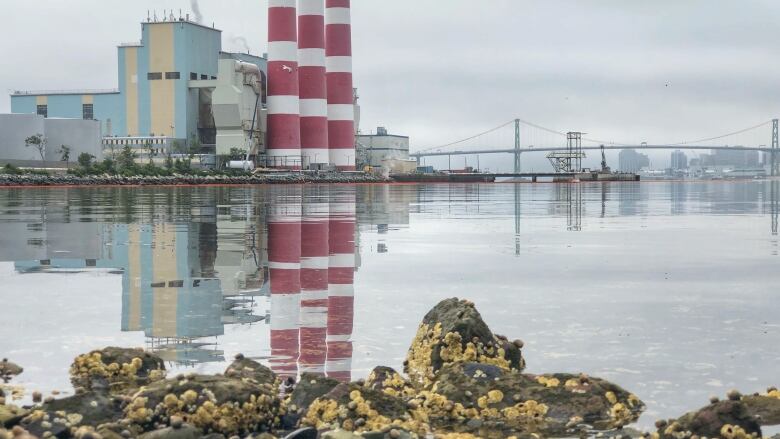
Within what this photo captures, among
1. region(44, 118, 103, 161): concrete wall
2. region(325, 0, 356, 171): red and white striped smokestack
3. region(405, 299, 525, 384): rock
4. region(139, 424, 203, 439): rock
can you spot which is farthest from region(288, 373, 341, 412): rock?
region(44, 118, 103, 161): concrete wall

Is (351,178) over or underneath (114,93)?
underneath

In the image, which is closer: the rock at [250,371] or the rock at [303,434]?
the rock at [303,434]

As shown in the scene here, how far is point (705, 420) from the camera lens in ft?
15.4

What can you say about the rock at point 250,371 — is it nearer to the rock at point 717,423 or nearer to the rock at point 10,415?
the rock at point 10,415

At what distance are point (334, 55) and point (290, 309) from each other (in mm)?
69085

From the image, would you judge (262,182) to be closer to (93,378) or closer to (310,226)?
(310,226)

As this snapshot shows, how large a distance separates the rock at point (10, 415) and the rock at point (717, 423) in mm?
3090

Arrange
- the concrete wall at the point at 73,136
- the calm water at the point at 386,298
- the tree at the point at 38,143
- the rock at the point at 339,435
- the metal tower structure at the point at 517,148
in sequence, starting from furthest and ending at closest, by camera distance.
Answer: the metal tower structure at the point at 517,148 → the concrete wall at the point at 73,136 → the tree at the point at 38,143 → the calm water at the point at 386,298 → the rock at the point at 339,435

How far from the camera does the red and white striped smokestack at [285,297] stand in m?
6.87

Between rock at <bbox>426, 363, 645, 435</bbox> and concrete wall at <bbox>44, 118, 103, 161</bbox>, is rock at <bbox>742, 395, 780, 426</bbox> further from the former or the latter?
concrete wall at <bbox>44, 118, 103, 161</bbox>

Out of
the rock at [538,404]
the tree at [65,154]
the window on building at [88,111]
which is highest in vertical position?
the window on building at [88,111]

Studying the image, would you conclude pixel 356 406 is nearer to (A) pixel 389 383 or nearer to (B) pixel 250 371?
(A) pixel 389 383

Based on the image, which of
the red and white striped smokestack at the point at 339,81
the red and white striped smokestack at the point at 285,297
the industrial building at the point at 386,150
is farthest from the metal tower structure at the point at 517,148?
the red and white striped smokestack at the point at 285,297

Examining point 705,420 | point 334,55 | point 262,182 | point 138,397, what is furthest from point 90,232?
point 334,55
